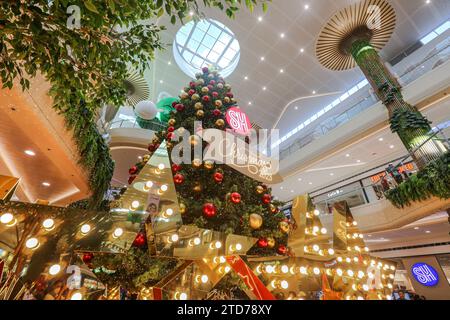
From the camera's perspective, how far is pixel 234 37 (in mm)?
12156

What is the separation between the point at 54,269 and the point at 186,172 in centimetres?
198

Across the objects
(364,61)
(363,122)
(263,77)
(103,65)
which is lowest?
(103,65)

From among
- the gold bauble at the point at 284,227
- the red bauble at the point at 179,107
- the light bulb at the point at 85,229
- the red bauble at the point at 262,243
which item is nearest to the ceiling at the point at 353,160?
the gold bauble at the point at 284,227

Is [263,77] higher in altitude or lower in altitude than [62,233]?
higher

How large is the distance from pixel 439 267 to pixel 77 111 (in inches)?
658

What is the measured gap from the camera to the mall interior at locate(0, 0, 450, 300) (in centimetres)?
154

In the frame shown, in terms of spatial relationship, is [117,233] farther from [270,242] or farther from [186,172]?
[270,242]

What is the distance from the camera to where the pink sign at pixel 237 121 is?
395 centimetres

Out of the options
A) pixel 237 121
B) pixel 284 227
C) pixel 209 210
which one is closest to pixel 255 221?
pixel 284 227

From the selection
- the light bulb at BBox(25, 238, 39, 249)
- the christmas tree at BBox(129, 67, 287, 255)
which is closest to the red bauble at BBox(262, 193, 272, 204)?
the christmas tree at BBox(129, 67, 287, 255)

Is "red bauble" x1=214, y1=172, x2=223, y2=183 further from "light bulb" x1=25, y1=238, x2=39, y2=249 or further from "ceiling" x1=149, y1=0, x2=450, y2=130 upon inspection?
"ceiling" x1=149, y1=0, x2=450, y2=130

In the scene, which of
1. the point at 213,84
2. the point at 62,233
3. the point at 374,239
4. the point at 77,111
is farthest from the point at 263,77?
the point at 62,233
